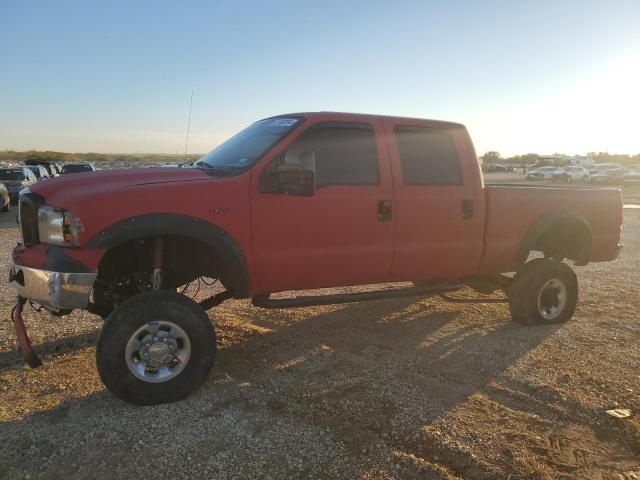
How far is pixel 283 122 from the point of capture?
14.6 ft

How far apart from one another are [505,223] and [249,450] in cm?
341

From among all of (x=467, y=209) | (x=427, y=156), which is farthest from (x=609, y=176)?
(x=427, y=156)

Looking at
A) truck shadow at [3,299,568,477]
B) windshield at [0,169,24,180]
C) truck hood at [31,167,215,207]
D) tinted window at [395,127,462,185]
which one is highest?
tinted window at [395,127,462,185]

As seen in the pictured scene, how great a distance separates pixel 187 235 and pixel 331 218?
3.80 feet

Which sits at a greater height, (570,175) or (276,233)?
(276,233)

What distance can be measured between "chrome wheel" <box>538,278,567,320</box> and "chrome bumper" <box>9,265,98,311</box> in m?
4.41

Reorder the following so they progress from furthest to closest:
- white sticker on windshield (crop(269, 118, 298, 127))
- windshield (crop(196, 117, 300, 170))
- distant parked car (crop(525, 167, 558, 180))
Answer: distant parked car (crop(525, 167, 558, 180))
white sticker on windshield (crop(269, 118, 298, 127))
windshield (crop(196, 117, 300, 170))

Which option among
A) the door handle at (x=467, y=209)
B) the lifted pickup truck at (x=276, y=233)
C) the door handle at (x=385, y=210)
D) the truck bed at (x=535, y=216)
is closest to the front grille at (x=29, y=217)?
the lifted pickup truck at (x=276, y=233)

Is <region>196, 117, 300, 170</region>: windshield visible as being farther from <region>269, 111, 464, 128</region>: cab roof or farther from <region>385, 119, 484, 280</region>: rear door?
<region>385, 119, 484, 280</region>: rear door

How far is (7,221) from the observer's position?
15.0m

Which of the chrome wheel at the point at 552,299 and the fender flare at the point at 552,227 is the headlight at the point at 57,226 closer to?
the fender flare at the point at 552,227

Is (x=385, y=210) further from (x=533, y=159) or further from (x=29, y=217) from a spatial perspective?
(x=533, y=159)

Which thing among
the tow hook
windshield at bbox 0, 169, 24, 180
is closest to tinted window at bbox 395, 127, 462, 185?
the tow hook

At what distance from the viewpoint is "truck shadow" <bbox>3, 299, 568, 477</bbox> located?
3.36m
